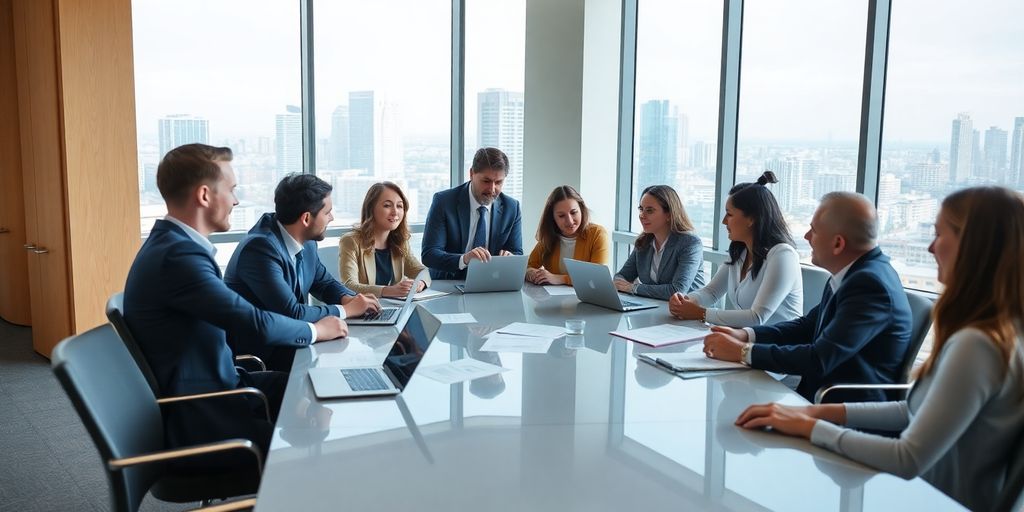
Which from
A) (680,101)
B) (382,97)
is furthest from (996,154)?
(382,97)

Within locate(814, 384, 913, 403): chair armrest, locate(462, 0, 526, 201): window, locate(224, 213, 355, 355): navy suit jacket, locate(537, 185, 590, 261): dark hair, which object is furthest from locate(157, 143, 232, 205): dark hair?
locate(462, 0, 526, 201): window

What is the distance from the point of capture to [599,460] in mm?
1802

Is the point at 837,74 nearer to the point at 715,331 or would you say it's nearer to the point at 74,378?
the point at 715,331

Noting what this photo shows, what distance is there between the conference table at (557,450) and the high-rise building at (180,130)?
155 inches

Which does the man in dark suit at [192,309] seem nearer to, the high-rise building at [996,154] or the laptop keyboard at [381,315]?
the laptop keyboard at [381,315]

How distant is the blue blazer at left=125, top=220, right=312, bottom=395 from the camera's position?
2408 millimetres

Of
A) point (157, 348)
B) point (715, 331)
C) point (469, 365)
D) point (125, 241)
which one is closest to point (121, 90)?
point (125, 241)

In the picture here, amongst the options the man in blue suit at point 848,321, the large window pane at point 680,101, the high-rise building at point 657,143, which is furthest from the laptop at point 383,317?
the high-rise building at point 657,143

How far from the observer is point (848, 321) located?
2523mm

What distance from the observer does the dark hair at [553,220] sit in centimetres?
452

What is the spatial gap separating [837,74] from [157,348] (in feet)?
12.8

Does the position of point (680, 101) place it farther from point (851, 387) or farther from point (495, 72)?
point (851, 387)

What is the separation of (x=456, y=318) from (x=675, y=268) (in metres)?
1.31

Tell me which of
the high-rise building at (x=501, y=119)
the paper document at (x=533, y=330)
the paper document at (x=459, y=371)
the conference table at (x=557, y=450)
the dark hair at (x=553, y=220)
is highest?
the high-rise building at (x=501, y=119)
